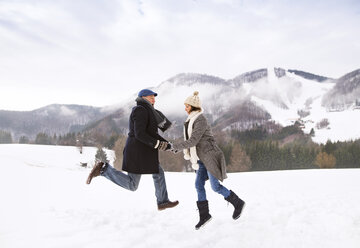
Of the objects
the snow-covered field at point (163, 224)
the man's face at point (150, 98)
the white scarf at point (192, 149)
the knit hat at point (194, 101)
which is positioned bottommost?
the snow-covered field at point (163, 224)

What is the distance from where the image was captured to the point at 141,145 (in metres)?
4.77

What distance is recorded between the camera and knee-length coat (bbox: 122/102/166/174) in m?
4.56

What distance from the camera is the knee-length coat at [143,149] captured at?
14.9 ft

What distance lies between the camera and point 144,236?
14.0 feet

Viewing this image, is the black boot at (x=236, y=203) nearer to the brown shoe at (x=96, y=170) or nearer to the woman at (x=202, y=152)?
the woman at (x=202, y=152)

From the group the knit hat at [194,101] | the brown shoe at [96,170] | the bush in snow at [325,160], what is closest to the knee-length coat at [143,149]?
the brown shoe at [96,170]

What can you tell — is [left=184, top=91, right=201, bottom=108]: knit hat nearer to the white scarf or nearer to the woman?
the woman

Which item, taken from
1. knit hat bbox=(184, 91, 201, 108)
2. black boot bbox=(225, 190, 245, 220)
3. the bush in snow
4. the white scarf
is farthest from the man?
the bush in snow

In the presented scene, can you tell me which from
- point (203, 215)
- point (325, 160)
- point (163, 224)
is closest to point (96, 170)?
point (163, 224)

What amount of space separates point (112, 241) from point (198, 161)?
1.85m

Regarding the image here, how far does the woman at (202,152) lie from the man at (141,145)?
427 millimetres

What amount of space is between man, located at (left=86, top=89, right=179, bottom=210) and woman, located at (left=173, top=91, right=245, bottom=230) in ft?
1.40

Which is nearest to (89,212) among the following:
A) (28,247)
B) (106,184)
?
(28,247)

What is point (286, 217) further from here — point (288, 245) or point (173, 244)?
point (173, 244)
